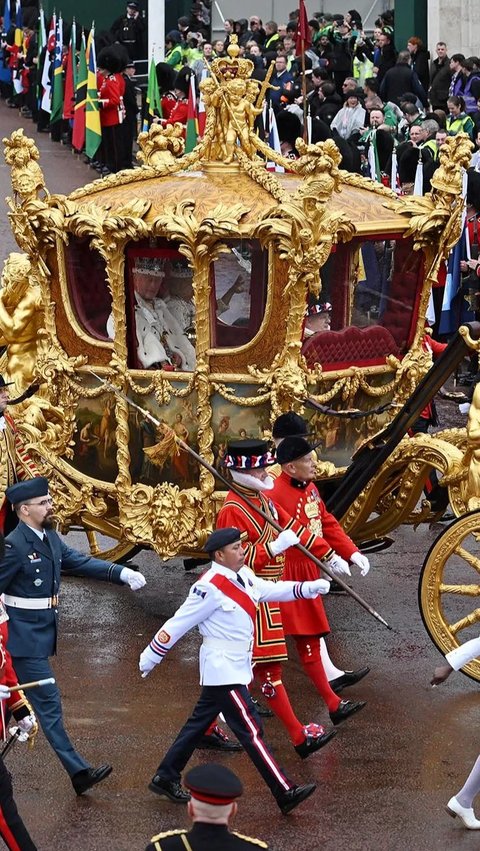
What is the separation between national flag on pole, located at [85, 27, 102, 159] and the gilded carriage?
12.7m

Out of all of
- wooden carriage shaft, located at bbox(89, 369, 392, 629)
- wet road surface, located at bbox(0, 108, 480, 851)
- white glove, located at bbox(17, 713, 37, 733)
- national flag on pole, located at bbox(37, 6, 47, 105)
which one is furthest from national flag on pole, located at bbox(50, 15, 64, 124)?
white glove, located at bbox(17, 713, 37, 733)

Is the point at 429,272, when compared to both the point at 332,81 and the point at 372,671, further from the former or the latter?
the point at 332,81

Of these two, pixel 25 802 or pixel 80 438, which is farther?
pixel 80 438

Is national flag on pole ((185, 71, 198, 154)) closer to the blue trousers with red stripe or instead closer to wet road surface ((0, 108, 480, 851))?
wet road surface ((0, 108, 480, 851))

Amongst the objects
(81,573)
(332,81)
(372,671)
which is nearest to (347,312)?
(372,671)

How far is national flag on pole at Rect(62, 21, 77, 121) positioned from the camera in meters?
23.8

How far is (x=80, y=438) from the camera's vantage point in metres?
9.88

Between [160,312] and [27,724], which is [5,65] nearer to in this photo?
[160,312]

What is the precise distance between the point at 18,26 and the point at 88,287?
2077 centimetres

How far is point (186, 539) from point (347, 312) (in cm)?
147

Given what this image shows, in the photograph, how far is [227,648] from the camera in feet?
24.6

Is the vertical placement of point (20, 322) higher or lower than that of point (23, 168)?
lower

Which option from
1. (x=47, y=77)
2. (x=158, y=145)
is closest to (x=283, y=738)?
(x=158, y=145)

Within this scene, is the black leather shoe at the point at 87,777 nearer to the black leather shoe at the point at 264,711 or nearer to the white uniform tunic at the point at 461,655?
the black leather shoe at the point at 264,711
